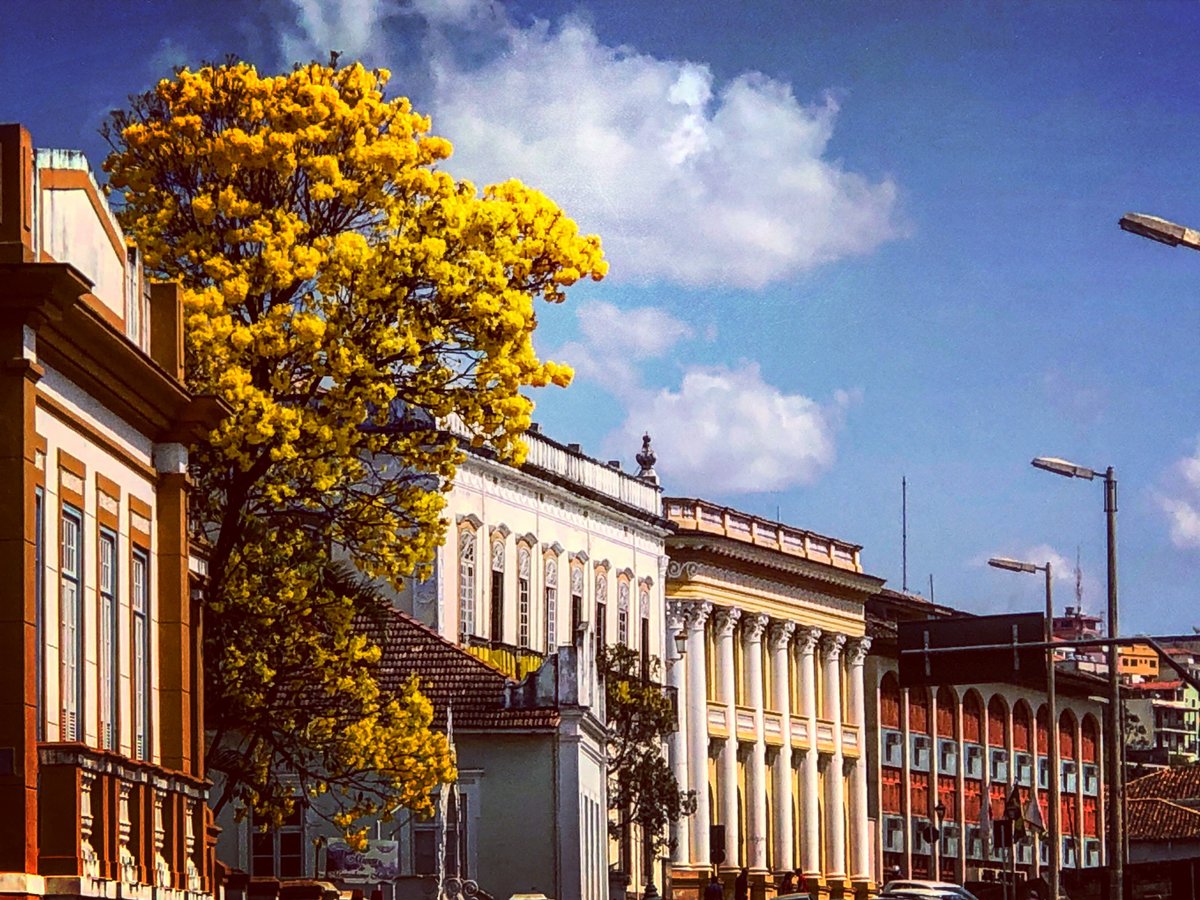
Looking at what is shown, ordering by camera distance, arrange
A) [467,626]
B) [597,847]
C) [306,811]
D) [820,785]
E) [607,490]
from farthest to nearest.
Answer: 1. [820,785]
2. [607,490]
3. [467,626]
4. [597,847]
5. [306,811]

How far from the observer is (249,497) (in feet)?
134

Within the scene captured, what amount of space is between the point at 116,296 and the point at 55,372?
3.35 metres

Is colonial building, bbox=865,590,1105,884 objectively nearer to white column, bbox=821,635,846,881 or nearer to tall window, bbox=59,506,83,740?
white column, bbox=821,635,846,881

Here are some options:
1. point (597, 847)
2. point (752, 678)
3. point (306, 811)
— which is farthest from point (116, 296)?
point (752, 678)

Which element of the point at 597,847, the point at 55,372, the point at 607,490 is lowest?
the point at 597,847

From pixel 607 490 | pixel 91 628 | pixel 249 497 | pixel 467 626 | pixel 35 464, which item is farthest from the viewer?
pixel 607 490

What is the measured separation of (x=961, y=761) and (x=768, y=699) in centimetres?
1972

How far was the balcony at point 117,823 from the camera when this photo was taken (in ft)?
90.1

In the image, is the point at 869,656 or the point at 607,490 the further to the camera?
the point at 869,656

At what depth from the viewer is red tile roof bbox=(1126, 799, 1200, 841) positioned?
11494 centimetres

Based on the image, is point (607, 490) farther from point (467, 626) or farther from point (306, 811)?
point (306, 811)

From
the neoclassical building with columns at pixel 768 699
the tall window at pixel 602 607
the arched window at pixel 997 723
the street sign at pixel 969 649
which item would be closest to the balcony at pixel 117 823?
the street sign at pixel 969 649

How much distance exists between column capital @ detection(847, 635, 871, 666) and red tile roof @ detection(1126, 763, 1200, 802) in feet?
71.5

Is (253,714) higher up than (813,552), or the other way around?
(813,552)
